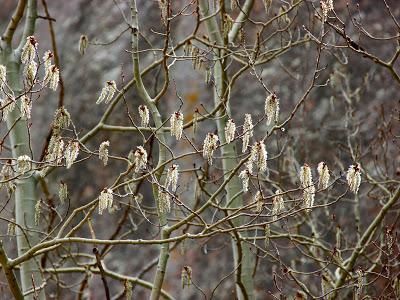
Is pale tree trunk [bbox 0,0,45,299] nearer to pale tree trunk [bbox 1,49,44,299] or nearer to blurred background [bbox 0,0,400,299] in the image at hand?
pale tree trunk [bbox 1,49,44,299]

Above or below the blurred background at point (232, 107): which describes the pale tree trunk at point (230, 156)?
below

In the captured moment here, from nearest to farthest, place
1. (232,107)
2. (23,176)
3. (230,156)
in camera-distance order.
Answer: (23,176)
(230,156)
(232,107)

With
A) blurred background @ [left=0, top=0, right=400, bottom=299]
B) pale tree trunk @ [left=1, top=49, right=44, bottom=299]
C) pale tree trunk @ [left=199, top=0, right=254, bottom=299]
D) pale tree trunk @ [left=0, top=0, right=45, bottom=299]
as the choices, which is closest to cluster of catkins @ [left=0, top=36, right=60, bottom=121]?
pale tree trunk @ [left=1, top=49, right=44, bottom=299]

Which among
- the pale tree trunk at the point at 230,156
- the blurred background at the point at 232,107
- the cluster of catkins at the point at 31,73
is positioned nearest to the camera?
the cluster of catkins at the point at 31,73

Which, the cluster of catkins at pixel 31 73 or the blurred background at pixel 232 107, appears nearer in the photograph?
the cluster of catkins at pixel 31 73

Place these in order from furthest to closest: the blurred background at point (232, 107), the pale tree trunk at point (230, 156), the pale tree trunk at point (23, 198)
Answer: the blurred background at point (232, 107), the pale tree trunk at point (230, 156), the pale tree trunk at point (23, 198)

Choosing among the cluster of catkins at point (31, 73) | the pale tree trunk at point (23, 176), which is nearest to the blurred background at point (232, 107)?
the pale tree trunk at point (23, 176)

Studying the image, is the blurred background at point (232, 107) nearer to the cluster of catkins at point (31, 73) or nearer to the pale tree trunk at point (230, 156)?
the pale tree trunk at point (230, 156)

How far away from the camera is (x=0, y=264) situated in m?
3.99

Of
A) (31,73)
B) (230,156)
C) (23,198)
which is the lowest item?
(31,73)

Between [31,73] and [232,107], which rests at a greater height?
[232,107]

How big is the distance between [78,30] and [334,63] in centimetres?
489

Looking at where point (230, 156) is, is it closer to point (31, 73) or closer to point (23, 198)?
point (23, 198)

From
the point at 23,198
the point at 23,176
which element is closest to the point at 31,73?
the point at 23,176
